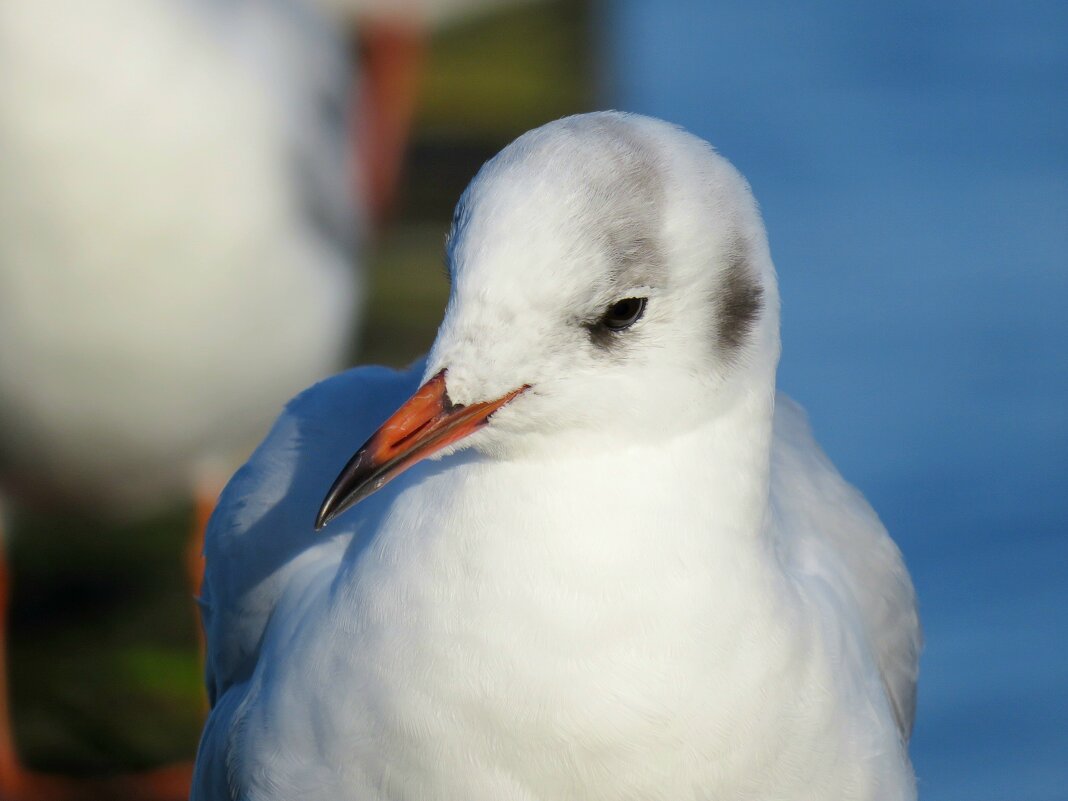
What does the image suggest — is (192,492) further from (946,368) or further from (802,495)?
(946,368)

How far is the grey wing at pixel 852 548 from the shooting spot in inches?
116

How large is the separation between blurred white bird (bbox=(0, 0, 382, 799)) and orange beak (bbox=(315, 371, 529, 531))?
2002 mm

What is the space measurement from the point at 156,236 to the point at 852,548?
1941mm

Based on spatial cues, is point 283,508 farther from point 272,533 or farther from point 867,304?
point 867,304

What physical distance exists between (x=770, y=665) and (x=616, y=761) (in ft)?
0.84

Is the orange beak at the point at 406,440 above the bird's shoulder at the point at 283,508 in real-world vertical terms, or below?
above

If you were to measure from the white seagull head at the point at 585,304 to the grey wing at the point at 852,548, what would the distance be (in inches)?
20.8

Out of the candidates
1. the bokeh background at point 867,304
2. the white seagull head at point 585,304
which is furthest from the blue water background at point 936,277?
the white seagull head at point 585,304

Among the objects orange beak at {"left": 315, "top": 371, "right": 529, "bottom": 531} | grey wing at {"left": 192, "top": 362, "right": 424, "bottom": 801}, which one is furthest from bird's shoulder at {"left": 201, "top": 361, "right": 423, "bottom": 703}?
orange beak at {"left": 315, "top": 371, "right": 529, "bottom": 531}

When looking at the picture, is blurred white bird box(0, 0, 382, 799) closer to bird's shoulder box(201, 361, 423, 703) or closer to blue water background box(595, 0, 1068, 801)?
bird's shoulder box(201, 361, 423, 703)

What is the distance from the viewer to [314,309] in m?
4.73

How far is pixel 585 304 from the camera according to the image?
2.33 m

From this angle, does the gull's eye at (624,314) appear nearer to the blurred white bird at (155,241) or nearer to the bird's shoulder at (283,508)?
the bird's shoulder at (283,508)

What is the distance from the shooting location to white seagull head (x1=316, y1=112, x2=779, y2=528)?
90.9 inches
